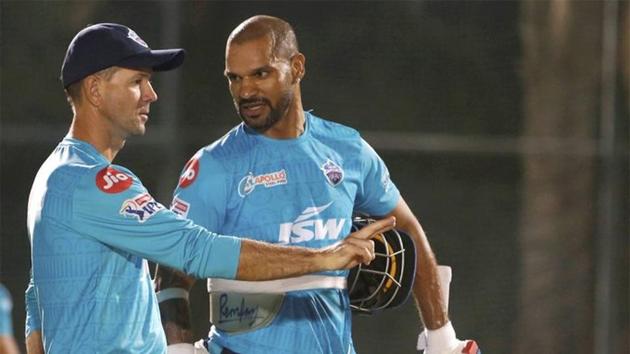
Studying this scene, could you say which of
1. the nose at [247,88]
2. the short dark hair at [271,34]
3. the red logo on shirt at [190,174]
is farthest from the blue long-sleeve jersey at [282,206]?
the short dark hair at [271,34]

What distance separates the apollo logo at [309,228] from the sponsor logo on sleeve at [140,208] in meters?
0.93

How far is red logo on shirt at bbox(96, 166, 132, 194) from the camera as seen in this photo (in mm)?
3918

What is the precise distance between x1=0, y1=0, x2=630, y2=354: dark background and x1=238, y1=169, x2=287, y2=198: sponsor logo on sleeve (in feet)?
10.1

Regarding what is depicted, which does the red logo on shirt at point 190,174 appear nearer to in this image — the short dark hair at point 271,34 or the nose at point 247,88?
the nose at point 247,88

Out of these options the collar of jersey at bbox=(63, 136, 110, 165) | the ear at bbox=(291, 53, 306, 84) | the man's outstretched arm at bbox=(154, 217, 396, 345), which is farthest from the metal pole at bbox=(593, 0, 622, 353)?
the collar of jersey at bbox=(63, 136, 110, 165)

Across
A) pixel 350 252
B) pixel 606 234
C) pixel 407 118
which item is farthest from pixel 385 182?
pixel 606 234

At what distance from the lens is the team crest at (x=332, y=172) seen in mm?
4986

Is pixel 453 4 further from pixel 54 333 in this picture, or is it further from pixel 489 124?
pixel 54 333

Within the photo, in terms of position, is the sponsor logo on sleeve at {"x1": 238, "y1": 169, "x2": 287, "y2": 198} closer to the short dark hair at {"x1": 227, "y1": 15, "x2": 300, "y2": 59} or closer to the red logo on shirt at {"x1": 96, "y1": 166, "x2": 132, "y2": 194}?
the short dark hair at {"x1": 227, "y1": 15, "x2": 300, "y2": 59}

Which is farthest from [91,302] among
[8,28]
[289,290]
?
[8,28]

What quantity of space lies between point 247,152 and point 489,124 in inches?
168

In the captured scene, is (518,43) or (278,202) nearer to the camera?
(278,202)

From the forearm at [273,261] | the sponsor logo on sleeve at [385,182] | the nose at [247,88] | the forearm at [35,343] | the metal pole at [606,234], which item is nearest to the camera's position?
the forearm at [273,261]

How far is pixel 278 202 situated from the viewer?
4.86m
